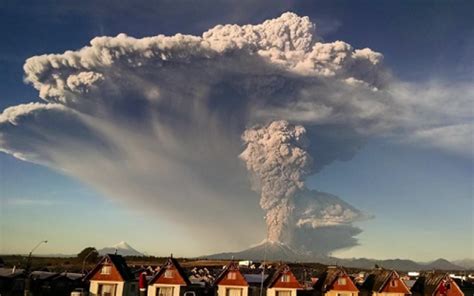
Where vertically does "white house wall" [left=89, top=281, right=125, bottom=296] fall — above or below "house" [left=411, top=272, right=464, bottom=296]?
below

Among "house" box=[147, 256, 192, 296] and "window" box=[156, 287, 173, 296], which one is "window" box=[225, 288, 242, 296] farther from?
"window" box=[156, 287, 173, 296]

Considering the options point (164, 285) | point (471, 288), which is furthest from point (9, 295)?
point (471, 288)

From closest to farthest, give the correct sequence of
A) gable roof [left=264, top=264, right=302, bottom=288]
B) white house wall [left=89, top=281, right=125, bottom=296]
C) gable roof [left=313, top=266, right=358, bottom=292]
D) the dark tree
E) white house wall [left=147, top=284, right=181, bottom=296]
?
white house wall [left=89, top=281, right=125, bottom=296]
white house wall [left=147, top=284, right=181, bottom=296]
gable roof [left=264, top=264, right=302, bottom=288]
gable roof [left=313, top=266, right=358, bottom=292]
the dark tree

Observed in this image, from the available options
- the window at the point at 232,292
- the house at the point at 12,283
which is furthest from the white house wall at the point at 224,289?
the house at the point at 12,283

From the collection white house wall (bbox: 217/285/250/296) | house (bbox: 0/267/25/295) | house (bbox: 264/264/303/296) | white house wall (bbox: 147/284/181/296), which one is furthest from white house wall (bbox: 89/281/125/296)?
house (bbox: 264/264/303/296)

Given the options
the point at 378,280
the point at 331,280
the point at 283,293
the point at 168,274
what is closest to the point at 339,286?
the point at 331,280

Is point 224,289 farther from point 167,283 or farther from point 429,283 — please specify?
point 429,283

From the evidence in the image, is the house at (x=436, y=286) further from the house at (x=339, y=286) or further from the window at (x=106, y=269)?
Answer: the window at (x=106, y=269)
